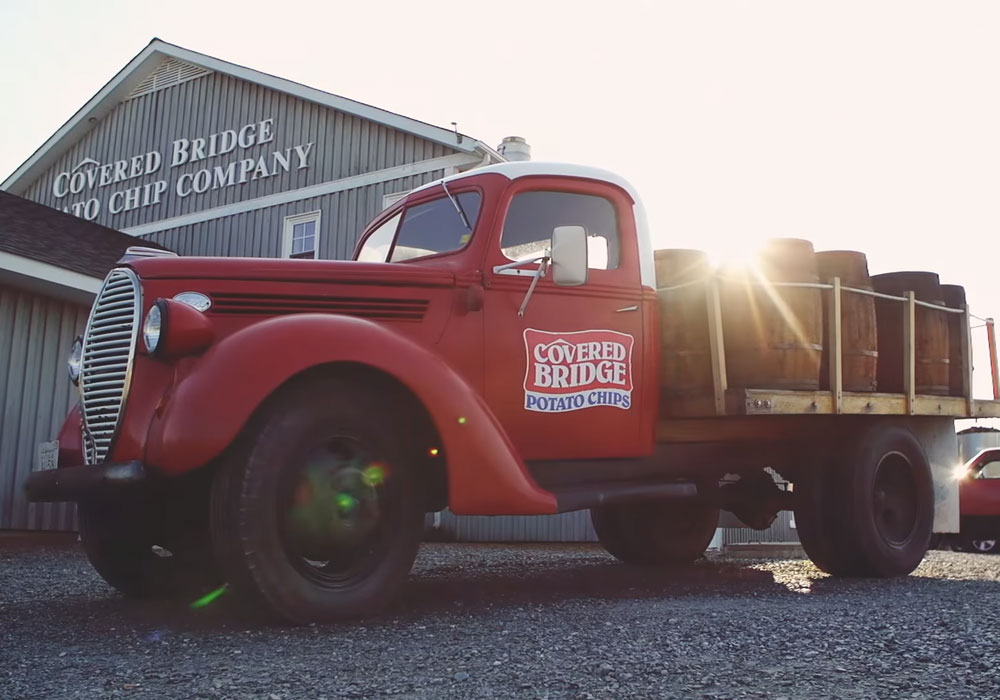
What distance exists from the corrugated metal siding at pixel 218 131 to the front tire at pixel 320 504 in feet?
28.6

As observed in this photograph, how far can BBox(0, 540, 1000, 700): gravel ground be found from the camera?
285 cm

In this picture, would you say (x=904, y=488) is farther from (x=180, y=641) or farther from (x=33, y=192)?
(x=33, y=192)

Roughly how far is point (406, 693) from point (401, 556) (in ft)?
4.16

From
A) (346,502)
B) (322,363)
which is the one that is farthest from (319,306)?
(346,502)

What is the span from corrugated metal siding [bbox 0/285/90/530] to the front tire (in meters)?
7.16

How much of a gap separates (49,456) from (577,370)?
2.64 metres

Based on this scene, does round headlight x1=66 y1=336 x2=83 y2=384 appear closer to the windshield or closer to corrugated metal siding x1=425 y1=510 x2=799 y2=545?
the windshield

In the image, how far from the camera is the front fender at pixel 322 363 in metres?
3.64

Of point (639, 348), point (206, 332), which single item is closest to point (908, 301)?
point (639, 348)

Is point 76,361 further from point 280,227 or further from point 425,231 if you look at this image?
point 280,227

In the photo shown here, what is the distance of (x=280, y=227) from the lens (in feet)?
45.5

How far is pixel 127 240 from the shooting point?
13.2 m

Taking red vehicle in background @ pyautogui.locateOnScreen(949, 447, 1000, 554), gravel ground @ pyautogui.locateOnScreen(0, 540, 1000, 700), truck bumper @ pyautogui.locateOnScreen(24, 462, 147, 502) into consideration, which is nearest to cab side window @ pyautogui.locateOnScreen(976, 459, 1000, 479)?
red vehicle in background @ pyautogui.locateOnScreen(949, 447, 1000, 554)

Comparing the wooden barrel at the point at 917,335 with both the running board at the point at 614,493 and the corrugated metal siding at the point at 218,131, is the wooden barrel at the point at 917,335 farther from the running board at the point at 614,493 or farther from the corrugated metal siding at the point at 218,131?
the corrugated metal siding at the point at 218,131
